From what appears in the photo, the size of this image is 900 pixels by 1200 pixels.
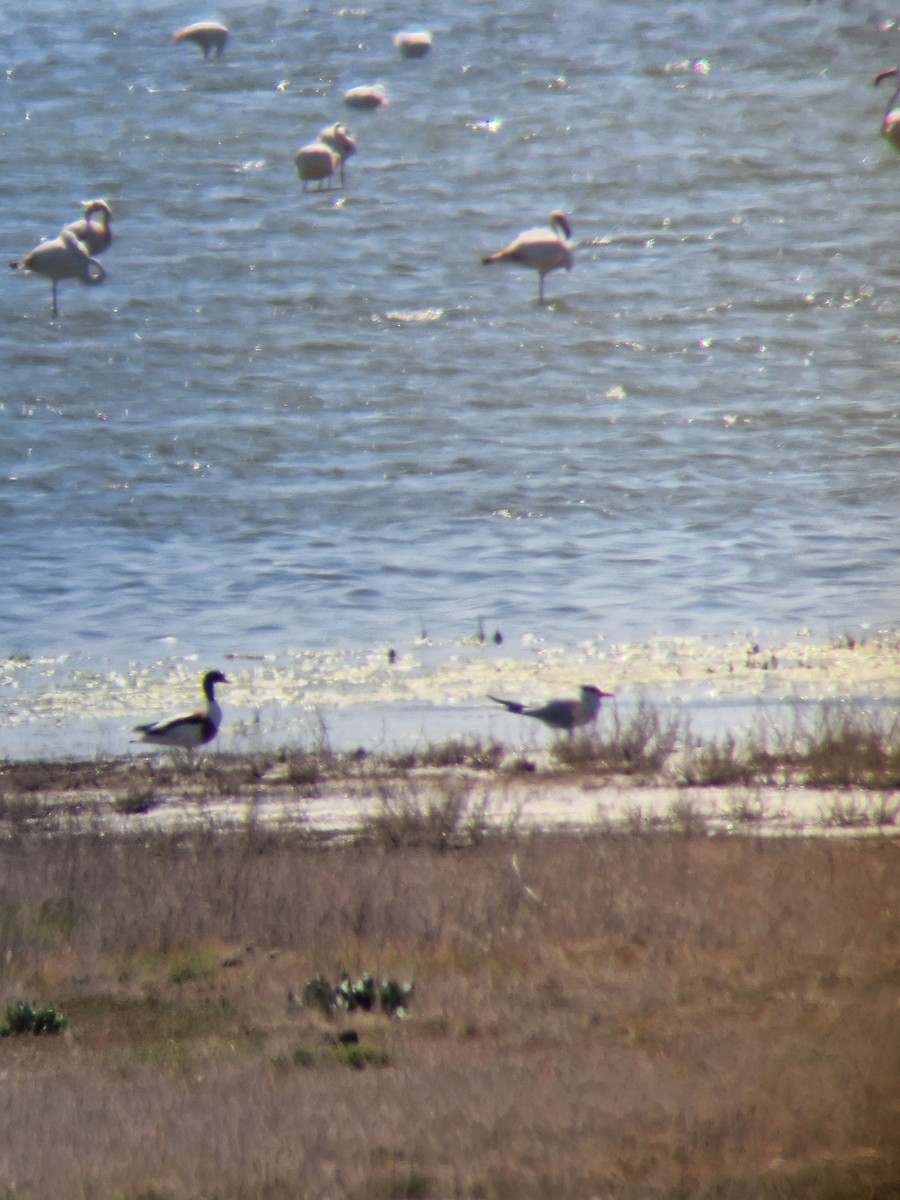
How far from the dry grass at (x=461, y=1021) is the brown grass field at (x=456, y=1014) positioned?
0.01 m

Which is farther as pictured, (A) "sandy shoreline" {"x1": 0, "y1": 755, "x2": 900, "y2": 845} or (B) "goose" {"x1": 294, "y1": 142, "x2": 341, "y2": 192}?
(B) "goose" {"x1": 294, "y1": 142, "x2": 341, "y2": 192}

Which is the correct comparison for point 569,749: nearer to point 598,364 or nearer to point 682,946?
point 682,946

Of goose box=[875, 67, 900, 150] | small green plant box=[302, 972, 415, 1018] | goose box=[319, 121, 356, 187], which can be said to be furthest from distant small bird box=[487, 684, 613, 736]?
goose box=[319, 121, 356, 187]

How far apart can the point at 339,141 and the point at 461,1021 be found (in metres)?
28.8

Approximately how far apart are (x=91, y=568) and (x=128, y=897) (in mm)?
13726

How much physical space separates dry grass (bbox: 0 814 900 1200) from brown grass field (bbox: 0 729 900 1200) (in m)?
0.01

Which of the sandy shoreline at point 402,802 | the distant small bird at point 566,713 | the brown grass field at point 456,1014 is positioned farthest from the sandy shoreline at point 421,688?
the brown grass field at point 456,1014

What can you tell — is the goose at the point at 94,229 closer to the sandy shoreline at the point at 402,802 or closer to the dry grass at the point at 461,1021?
the sandy shoreline at the point at 402,802

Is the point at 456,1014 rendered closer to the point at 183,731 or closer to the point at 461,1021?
the point at 461,1021

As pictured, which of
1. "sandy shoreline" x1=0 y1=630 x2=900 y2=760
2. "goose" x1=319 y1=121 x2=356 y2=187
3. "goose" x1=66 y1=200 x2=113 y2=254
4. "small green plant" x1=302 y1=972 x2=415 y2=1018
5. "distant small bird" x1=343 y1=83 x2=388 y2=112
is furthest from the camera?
"distant small bird" x1=343 y1=83 x2=388 y2=112

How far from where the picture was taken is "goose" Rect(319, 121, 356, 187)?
108 feet

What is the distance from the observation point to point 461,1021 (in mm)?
5789

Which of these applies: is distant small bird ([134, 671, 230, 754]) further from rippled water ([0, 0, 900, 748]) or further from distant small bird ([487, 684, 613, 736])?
rippled water ([0, 0, 900, 748])

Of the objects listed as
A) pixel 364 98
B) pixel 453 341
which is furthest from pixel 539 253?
pixel 364 98
